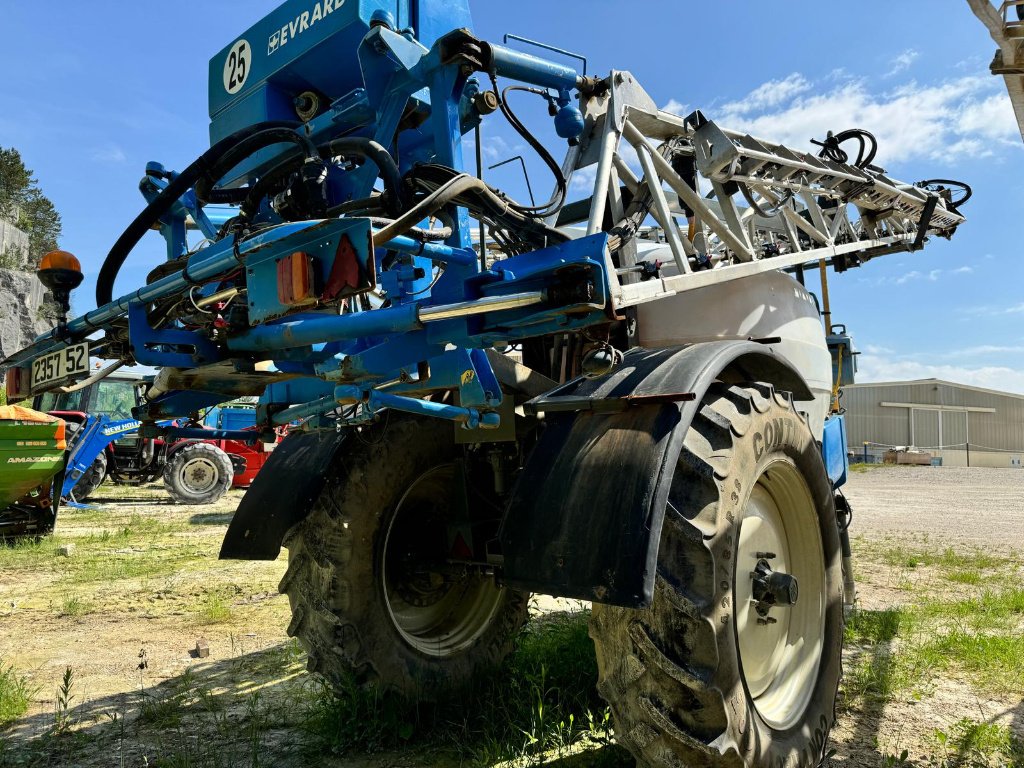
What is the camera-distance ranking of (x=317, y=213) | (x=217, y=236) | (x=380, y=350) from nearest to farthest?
(x=380, y=350) → (x=317, y=213) → (x=217, y=236)

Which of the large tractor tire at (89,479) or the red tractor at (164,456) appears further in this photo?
the red tractor at (164,456)

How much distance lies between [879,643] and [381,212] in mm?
4250

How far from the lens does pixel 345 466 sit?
353 cm

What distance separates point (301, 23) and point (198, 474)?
12.6 metres

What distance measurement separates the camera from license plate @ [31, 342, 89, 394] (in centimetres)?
299

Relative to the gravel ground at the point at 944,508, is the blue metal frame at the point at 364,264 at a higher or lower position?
higher

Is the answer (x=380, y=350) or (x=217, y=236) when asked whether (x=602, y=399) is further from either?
(x=217, y=236)

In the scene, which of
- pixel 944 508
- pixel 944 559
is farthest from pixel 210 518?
pixel 944 508

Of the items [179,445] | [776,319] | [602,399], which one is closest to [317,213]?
[602,399]

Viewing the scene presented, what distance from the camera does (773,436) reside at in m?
2.73

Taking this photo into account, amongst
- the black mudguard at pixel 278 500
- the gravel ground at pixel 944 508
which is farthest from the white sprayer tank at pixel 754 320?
the gravel ground at pixel 944 508

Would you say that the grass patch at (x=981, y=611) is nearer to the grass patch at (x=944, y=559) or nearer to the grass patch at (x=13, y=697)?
the grass patch at (x=944, y=559)

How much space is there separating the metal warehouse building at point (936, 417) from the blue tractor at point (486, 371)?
43.5 meters

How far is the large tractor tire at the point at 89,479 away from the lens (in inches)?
530
